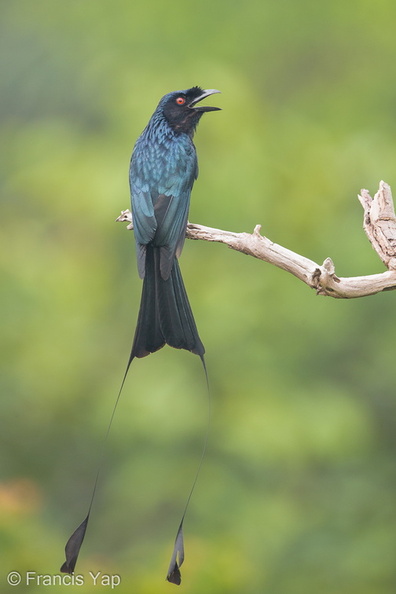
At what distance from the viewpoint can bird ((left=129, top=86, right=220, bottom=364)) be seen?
3035mm

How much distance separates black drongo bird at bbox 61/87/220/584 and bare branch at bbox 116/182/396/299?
0.72ft

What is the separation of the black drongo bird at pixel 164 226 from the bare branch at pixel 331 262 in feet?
0.72

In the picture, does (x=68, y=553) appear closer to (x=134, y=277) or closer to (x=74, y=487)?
(x=134, y=277)

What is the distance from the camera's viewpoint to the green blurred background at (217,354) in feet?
16.3

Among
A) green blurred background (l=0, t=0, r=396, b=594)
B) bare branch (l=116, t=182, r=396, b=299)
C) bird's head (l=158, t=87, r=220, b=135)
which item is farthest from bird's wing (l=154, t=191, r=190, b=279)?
green blurred background (l=0, t=0, r=396, b=594)

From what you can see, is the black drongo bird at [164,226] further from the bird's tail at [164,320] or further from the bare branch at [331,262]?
the bare branch at [331,262]

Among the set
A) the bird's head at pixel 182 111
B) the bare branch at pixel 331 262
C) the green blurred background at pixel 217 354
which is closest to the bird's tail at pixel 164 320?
the bare branch at pixel 331 262

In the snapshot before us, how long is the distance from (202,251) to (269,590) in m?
2.01

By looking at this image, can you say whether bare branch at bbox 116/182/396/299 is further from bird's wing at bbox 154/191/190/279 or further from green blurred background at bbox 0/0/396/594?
green blurred background at bbox 0/0/396/594

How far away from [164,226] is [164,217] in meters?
0.07

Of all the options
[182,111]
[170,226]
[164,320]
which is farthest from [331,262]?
[182,111]

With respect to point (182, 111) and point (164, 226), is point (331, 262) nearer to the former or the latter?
point (164, 226)

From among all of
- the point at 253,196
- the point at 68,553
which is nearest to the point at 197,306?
the point at 253,196

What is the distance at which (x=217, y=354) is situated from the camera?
5285 millimetres
